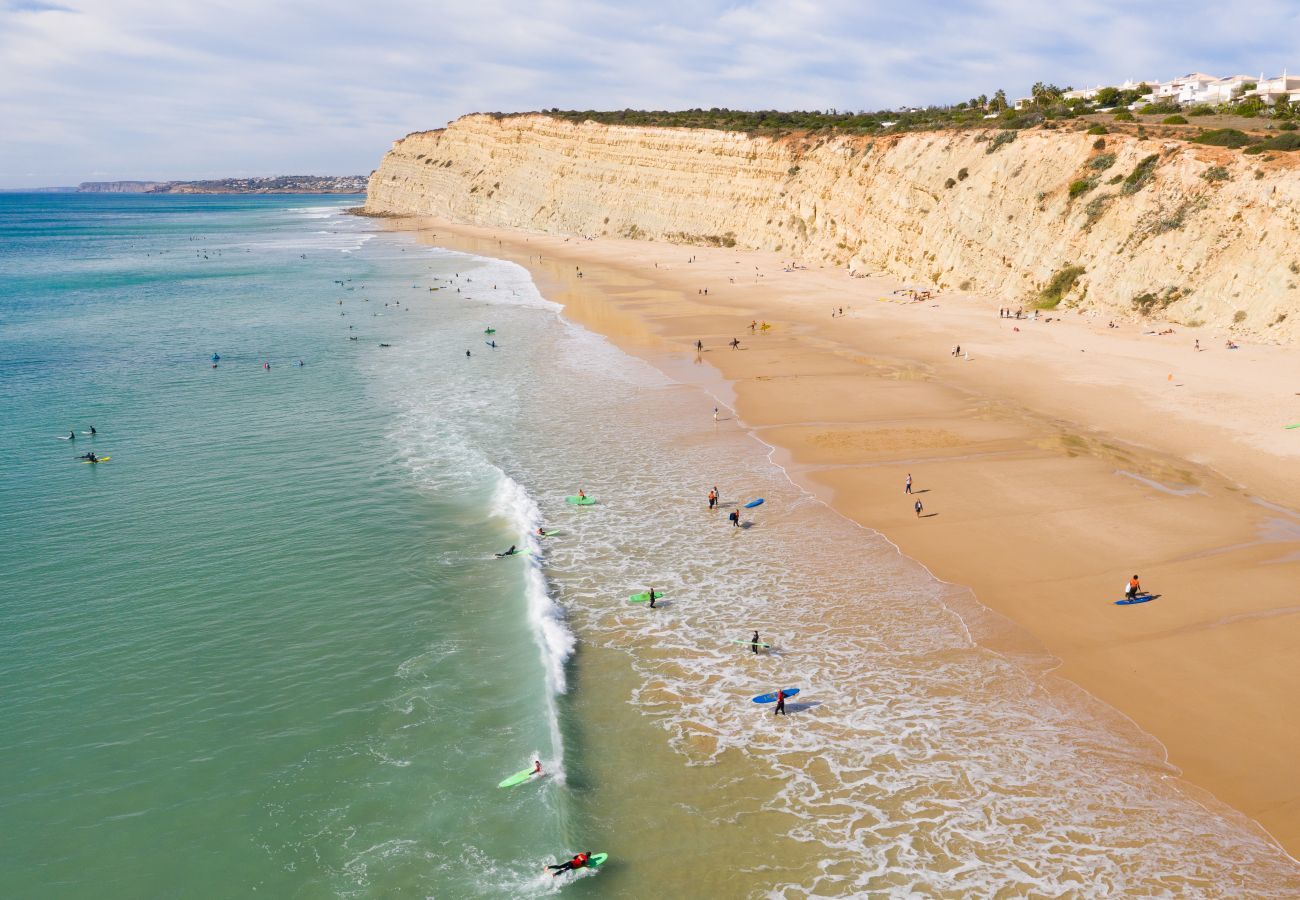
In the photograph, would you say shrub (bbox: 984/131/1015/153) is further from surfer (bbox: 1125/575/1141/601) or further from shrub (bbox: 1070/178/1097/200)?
surfer (bbox: 1125/575/1141/601)

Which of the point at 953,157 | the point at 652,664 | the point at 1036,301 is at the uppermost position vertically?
the point at 953,157

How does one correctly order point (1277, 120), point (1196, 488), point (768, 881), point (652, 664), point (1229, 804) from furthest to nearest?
point (1277, 120) → point (1196, 488) → point (652, 664) → point (1229, 804) → point (768, 881)

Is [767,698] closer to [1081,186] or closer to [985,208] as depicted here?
[1081,186]

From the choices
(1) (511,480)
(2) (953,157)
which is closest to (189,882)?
(1) (511,480)

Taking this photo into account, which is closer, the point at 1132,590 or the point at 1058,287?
the point at 1132,590

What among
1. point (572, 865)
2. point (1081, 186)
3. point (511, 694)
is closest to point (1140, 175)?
point (1081, 186)

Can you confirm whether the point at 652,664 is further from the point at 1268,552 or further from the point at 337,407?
the point at 337,407
